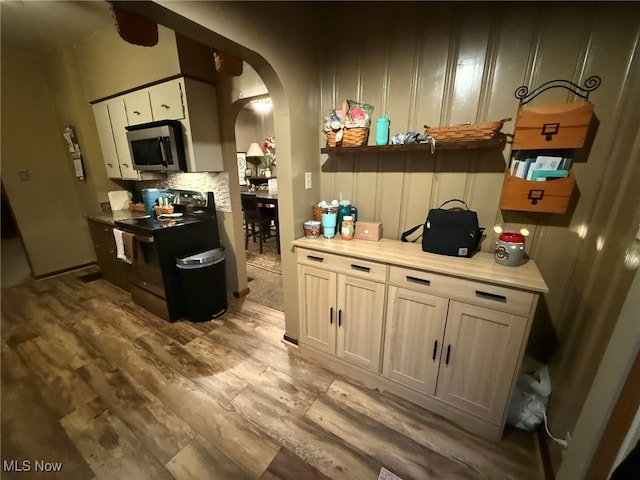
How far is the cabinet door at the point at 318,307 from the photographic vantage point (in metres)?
1.77

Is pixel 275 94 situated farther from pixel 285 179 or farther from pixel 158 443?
pixel 158 443

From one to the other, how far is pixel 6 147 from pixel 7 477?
372 cm

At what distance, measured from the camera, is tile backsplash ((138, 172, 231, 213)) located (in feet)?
8.69

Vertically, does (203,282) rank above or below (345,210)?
below

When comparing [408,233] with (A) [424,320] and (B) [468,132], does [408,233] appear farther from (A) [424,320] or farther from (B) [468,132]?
(B) [468,132]

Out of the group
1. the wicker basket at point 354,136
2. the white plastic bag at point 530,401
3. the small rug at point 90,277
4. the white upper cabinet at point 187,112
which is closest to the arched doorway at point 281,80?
the white upper cabinet at point 187,112

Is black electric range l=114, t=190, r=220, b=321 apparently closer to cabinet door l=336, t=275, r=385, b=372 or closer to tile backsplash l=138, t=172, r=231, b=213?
tile backsplash l=138, t=172, r=231, b=213

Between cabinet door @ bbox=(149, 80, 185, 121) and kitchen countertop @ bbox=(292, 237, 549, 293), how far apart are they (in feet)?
5.56

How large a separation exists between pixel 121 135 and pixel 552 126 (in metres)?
3.93

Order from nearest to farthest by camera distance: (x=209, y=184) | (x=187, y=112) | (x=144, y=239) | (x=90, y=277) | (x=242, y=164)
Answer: (x=187, y=112) → (x=144, y=239) → (x=209, y=184) → (x=90, y=277) → (x=242, y=164)

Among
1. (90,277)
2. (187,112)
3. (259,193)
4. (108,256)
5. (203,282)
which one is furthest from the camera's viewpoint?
(259,193)

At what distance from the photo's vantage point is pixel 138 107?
252cm

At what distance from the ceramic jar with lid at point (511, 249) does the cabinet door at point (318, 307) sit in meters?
1.00

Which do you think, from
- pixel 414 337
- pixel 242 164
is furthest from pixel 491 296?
pixel 242 164
